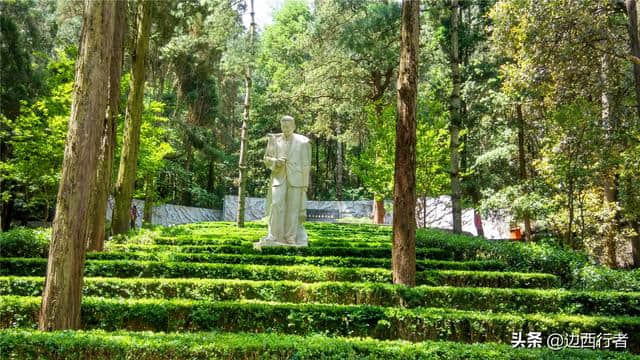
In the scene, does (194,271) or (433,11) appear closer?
(194,271)

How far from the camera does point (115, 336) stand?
421 centimetres

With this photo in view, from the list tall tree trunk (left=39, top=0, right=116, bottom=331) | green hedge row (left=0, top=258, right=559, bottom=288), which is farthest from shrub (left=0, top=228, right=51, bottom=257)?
tall tree trunk (left=39, top=0, right=116, bottom=331)

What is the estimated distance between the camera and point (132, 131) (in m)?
11.4

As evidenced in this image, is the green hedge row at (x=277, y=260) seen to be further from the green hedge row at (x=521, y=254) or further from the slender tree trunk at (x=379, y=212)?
the slender tree trunk at (x=379, y=212)

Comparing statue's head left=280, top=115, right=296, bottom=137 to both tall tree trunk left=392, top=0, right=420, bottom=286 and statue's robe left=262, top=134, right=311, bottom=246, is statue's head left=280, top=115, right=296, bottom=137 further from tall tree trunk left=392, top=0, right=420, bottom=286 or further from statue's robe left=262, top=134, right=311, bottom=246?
tall tree trunk left=392, top=0, right=420, bottom=286

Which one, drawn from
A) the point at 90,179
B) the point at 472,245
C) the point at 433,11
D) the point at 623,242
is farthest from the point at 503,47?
the point at 90,179

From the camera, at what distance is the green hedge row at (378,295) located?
649 cm

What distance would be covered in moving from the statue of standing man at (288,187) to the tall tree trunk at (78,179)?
576 centimetres

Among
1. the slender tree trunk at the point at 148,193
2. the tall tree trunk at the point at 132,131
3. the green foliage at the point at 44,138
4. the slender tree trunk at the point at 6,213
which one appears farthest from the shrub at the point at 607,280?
the slender tree trunk at the point at 6,213

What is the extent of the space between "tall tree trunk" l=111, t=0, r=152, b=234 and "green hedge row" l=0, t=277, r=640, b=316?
5.44 m

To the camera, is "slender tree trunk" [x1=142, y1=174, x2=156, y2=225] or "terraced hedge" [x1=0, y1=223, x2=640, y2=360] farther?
"slender tree trunk" [x1=142, y1=174, x2=156, y2=225]

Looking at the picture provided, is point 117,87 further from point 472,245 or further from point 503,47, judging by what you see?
point 503,47

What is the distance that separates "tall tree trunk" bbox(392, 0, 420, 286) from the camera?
707cm

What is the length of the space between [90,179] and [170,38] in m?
15.3
